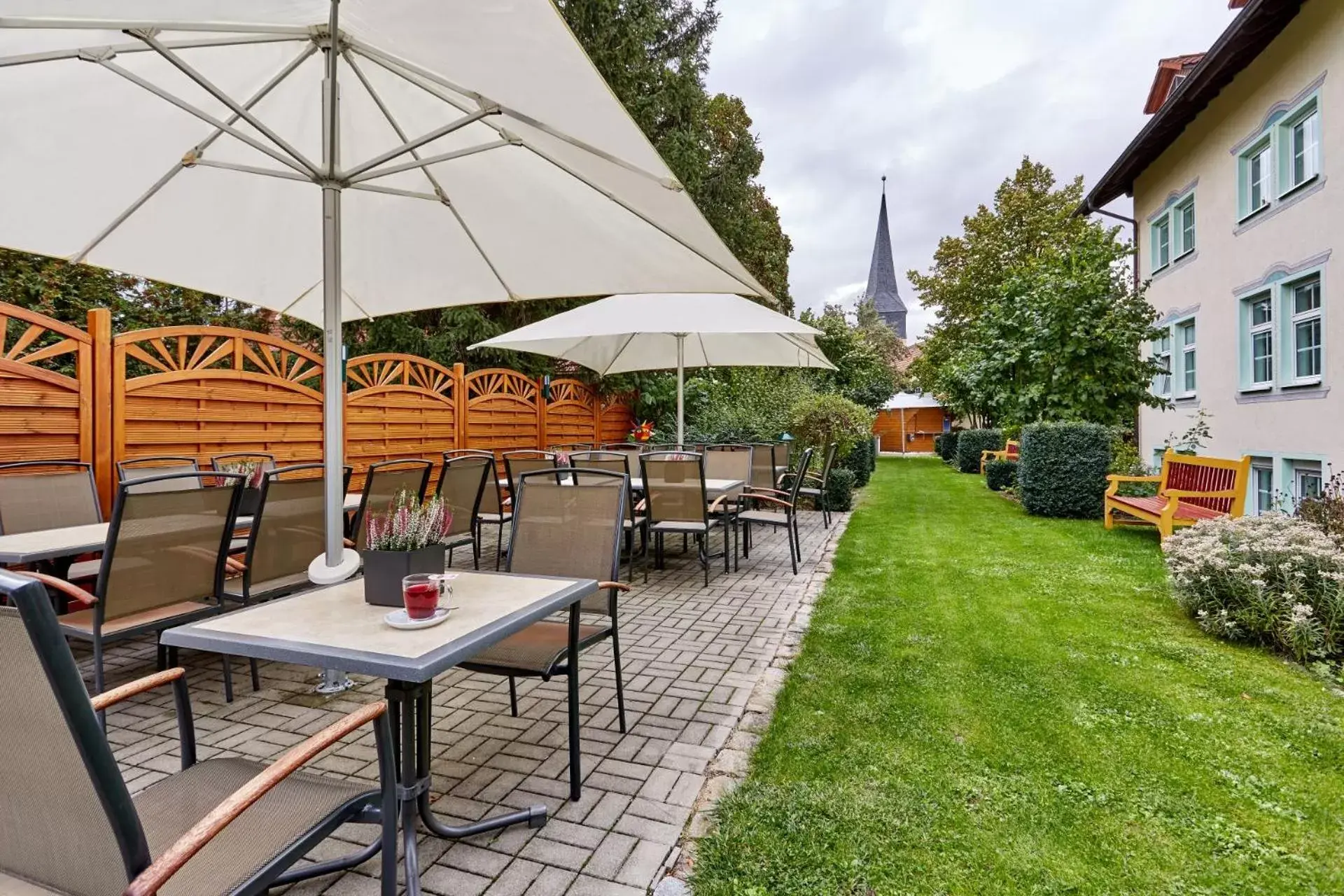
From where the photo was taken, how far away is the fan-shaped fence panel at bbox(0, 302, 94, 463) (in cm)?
416

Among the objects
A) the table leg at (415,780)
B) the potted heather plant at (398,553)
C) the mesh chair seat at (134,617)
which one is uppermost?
the potted heather plant at (398,553)

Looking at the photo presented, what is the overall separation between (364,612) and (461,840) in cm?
79

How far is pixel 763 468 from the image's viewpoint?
7.36 metres

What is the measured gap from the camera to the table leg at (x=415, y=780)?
175 centimetres

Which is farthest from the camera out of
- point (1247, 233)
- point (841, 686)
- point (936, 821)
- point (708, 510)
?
point (1247, 233)

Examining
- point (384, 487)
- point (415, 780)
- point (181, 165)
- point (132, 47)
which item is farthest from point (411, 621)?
point (181, 165)

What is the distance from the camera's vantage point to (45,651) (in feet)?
3.26

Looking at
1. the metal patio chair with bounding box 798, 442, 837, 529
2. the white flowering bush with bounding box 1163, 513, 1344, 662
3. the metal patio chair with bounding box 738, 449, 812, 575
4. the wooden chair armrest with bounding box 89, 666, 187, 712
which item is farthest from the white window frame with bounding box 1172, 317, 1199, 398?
the wooden chair armrest with bounding box 89, 666, 187, 712

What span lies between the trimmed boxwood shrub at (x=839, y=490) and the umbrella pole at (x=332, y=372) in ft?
25.3

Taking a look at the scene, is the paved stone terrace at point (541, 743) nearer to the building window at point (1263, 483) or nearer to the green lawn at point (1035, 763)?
the green lawn at point (1035, 763)

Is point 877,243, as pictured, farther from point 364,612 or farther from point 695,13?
point 364,612

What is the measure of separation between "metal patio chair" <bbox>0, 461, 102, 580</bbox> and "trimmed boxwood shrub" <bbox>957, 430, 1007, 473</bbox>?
17.4 meters

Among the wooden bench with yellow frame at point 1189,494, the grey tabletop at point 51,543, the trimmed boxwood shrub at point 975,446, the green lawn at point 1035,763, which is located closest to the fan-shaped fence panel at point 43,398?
the grey tabletop at point 51,543

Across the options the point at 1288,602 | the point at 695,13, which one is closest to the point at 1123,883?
the point at 1288,602
